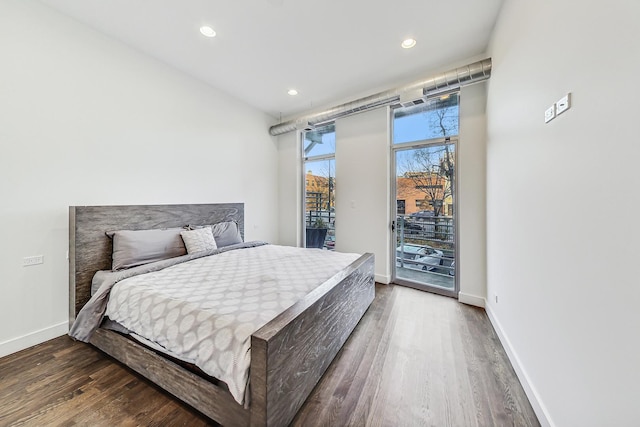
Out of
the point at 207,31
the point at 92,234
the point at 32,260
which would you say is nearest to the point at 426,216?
the point at 207,31

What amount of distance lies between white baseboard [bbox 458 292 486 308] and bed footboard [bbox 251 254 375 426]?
5.98ft

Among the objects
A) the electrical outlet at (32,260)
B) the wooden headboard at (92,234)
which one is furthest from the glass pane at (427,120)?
the electrical outlet at (32,260)

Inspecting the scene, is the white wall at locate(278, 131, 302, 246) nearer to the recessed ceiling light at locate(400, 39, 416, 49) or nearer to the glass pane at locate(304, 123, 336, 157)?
the glass pane at locate(304, 123, 336, 157)

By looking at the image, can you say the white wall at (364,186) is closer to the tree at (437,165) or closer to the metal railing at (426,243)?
the metal railing at (426,243)

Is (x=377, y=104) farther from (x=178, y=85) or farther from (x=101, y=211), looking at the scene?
(x=101, y=211)

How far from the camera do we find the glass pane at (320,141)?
4.69 m

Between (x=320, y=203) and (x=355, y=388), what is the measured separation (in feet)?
11.6

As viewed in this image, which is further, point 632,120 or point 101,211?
point 101,211

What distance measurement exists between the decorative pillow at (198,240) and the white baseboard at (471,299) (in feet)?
11.2

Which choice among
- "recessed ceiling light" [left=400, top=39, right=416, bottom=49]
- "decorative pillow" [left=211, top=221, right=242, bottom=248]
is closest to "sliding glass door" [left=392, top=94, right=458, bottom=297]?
"recessed ceiling light" [left=400, top=39, right=416, bottom=49]

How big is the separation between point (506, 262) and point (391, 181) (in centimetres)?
208

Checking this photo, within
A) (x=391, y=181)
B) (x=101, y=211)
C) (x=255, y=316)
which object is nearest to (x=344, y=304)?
(x=255, y=316)

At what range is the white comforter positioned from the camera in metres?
1.32

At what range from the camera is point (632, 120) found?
0.84 meters
